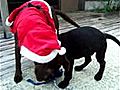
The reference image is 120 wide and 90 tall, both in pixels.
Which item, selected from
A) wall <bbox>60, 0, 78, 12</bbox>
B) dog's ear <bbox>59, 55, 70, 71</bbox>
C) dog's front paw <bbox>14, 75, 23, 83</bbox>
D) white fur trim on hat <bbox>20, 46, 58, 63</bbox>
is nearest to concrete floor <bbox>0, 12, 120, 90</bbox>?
dog's front paw <bbox>14, 75, 23, 83</bbox>

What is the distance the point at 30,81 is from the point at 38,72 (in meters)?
0.34

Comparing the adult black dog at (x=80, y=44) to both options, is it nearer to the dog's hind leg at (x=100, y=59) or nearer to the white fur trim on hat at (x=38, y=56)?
the dog's hind leg at (x=100, y=59)

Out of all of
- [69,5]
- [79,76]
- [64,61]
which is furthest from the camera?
[69,5]

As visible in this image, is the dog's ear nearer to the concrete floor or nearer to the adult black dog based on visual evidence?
the adult black dog

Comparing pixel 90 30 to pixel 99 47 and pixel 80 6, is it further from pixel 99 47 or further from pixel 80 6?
pixel 80 6

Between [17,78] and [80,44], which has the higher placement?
[80,44]

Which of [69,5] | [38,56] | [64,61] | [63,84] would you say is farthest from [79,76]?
[69,5]

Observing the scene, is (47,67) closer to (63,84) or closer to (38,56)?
(38,56)

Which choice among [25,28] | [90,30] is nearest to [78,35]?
[90,30]

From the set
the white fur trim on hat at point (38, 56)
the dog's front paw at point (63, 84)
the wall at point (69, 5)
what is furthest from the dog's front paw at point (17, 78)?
the wall at point (69, 5)

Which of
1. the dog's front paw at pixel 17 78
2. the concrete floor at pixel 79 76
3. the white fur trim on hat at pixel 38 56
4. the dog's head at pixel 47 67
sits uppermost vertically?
the white fur trim on hat at pixel 38 56

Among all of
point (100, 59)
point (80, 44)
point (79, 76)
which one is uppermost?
point (80, 44)

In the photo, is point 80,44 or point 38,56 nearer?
point 38,56

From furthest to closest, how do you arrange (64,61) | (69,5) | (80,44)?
(69,5), (80,44), (64,61)
